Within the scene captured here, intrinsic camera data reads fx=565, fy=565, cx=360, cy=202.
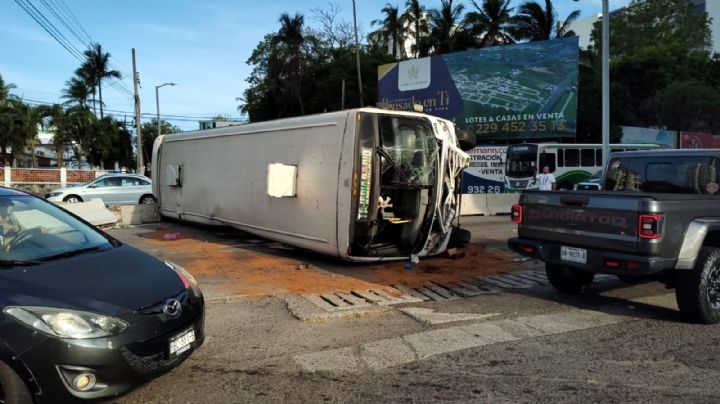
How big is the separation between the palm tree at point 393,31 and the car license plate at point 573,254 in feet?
158

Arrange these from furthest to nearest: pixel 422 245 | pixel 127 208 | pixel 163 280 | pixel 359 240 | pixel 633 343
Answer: pixel 127 208 → pixel 422 245 → pixel 359 240 → pixel 633 343 → pixel 163 280

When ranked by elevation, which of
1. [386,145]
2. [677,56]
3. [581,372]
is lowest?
[581,372]

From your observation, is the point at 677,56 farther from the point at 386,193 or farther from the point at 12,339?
the point at 12,339

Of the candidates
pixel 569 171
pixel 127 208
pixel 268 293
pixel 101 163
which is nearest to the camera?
pixel 268 293

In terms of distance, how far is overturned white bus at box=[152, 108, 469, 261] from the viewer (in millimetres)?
8266

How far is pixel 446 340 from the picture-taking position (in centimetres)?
539

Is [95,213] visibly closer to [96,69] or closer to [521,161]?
[521,161]

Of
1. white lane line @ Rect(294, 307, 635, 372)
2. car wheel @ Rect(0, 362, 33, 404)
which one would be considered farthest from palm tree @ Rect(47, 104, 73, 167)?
car wheel @ Rect(0, 362, 33, 404)

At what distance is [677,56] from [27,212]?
170ft

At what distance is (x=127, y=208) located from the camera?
15188 mm

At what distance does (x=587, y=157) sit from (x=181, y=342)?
90.6 ft

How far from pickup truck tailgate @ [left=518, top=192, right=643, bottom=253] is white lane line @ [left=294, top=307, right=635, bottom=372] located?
0.85 meters

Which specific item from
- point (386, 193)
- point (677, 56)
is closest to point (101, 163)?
point (386, 193)

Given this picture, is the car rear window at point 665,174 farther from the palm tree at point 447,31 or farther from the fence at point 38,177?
the palm tree at point 447,31
